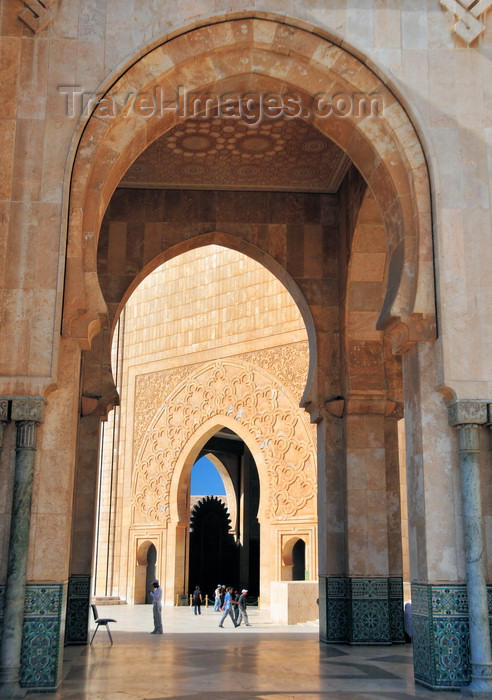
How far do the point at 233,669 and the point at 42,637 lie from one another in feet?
5.53

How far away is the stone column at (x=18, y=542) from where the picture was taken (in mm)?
4387

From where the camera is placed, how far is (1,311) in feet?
16.0

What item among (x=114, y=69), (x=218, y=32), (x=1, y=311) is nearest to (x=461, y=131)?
(x=218, y=32)

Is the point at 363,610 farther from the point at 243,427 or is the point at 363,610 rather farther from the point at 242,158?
the point at 243,427

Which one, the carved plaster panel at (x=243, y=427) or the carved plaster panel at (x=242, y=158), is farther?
the carved plaster panel at (x=243, y=427)

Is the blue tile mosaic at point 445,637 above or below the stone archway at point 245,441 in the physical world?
below

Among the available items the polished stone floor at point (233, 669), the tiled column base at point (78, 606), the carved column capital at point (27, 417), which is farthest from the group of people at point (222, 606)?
the carved column capital at point (27, 417)

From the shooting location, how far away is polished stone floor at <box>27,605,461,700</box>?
15.0 ft

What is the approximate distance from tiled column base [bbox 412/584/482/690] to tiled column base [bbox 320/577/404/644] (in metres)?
2.31

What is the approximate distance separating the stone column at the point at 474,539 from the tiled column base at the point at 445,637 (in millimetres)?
62

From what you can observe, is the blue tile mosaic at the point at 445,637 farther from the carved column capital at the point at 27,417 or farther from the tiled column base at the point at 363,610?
the carved column capital at the point at 27,417

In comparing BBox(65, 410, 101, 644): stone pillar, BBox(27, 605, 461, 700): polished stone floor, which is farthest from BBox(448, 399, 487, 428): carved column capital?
BBox(65, 410, 101, 644): stone pillar

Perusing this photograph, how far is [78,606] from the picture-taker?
7.36m

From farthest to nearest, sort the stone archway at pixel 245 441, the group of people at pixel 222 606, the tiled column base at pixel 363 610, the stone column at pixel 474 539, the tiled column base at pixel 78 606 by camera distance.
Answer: the stone archway at pixel 245 441, the group of people at pixel 222 606, the tiled column base at pixel 78 606, the tiled column base at pixel 363 610, the stone column at pixel 474 539
